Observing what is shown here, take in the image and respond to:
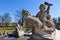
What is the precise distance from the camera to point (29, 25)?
24.8 feet

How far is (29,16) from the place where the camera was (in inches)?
307

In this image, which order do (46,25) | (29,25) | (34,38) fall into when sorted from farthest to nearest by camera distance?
(46,25), (34,38), (29,25)

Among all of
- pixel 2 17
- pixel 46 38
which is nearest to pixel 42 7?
pixel 46 38

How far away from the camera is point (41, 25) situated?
8.10 meters

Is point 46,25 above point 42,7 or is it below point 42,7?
below

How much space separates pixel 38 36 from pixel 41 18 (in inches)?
39.4

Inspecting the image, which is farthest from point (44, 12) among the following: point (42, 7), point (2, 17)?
point (2, 17)

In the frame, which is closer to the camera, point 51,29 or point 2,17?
point 51,29

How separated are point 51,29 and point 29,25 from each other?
4.95ft

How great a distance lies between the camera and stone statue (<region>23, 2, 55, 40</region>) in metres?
7.60

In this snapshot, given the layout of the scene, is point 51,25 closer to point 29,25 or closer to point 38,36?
point 38,36

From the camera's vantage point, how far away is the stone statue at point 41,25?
24.9 ft

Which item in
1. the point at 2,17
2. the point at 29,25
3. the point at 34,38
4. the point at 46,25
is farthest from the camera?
the point at 2,17

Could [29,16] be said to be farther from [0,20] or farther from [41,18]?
[0,20]
